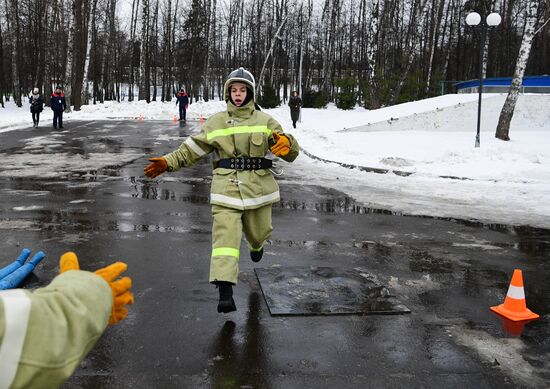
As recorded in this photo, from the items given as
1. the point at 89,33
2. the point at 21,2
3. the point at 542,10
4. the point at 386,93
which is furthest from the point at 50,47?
the point at 542,10

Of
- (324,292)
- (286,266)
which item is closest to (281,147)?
(324,292)

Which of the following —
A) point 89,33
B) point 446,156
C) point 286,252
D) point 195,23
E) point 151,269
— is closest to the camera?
point 151,269

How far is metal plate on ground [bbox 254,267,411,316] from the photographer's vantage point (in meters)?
5.04

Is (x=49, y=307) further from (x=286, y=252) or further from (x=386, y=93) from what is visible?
(x=386, y=93)

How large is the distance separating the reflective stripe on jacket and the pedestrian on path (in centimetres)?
324

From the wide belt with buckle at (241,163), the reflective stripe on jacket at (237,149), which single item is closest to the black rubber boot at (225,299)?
the reflective stripe on jacket at (237,149)

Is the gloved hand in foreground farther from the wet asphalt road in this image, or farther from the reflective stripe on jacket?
the reflective stripe on jacket

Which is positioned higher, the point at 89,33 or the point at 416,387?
the point at 89,33

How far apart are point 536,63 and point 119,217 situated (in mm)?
64314

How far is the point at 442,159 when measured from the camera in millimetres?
15828

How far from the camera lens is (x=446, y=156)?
1603 cm

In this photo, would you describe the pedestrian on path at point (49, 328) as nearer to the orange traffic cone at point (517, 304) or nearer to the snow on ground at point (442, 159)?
the orange traffic cone at point (517, 304)

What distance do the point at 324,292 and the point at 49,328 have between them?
4.20 metres

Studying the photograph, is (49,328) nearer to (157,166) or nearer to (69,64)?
(157,166)
